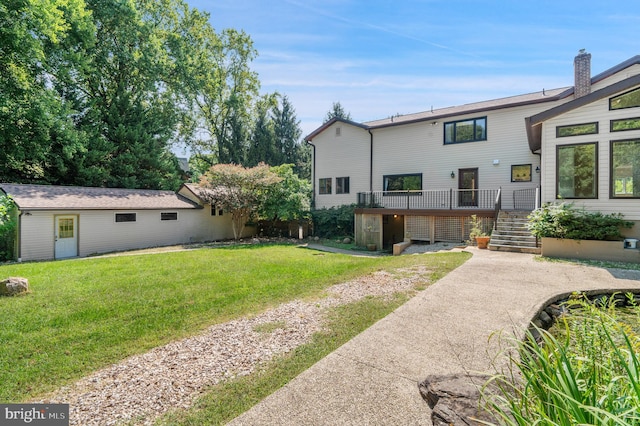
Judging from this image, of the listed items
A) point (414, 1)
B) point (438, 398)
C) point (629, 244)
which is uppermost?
point (414, 1)

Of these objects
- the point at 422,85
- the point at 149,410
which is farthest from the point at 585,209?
the point at 149,410

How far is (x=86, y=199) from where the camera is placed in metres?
14.1

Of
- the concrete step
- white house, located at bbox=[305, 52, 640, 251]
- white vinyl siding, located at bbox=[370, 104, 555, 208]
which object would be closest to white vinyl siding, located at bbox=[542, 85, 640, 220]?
white house, located at bbox=[305, 52, 640, 251]

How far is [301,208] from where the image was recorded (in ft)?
57.6

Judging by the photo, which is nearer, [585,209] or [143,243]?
[585,209]

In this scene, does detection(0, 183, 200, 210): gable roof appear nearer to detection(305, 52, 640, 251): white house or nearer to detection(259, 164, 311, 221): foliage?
detection(259, 164, 311, 221): foliage

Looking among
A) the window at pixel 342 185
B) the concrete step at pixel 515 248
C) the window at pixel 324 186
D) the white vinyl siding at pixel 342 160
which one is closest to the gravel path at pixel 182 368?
the concrete step at pixel 515 248

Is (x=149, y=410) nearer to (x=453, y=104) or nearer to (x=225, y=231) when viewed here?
(x=225, y=231)

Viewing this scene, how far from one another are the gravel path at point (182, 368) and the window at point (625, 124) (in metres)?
9.79

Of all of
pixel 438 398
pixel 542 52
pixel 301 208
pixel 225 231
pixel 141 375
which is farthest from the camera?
pixel 225 231

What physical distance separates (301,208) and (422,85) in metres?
9.18

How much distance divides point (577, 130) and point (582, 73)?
4.75m

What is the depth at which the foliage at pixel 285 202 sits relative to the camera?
17234 mm

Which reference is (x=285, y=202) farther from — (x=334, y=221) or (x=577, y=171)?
(x=577, y=171)
